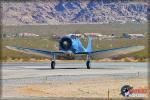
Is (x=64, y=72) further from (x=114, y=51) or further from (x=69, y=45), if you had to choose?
(x=114, y=51)

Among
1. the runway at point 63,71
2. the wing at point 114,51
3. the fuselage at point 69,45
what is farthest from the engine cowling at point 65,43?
the wing at point 114,51

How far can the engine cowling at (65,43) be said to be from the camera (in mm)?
47125

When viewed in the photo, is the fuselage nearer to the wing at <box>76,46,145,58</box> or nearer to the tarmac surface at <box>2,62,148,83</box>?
the wing at <box>76,46,145,58</box>

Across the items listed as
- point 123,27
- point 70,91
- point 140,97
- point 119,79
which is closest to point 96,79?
point 119,79

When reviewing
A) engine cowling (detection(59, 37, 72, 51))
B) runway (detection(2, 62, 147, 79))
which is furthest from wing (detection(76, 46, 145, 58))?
engine cowling (detection(59, 37, 72, 51))

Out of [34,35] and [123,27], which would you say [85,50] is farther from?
[123,27]

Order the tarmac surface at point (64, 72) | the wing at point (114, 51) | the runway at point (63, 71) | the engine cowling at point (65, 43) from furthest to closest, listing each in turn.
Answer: the engine cowling at point (65, 43) < the wing at point (114, 51) < the runway at point (63, 71) < the tarmac surface at point (64, 72)

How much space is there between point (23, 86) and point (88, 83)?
13.8ft

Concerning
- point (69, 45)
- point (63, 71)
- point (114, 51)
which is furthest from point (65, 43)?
point (63, 71)

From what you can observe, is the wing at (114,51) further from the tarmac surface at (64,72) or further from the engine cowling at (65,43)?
the engine cowling at (65,43)

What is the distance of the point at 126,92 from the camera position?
25.7 metres

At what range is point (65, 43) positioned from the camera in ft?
155

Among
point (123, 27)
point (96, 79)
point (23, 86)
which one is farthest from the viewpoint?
point (123, 27)

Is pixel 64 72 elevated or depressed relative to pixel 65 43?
depressed
